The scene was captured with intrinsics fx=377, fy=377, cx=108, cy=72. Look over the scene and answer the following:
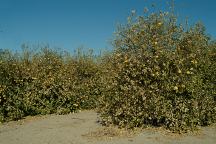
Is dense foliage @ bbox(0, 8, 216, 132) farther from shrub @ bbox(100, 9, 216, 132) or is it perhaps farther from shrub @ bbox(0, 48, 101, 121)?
shrub @ bbox(0, 48, 101, 121)

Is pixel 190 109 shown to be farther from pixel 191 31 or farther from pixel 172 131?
pixel 191 31

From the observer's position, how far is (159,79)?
1027 centimetres

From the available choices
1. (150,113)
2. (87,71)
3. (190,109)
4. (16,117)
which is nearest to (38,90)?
(16,117)

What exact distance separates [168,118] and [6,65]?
645 cm

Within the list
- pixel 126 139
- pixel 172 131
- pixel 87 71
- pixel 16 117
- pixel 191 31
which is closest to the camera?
pixel 126 139

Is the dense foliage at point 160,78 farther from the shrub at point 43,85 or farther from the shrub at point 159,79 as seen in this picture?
the shrub at point 43,85

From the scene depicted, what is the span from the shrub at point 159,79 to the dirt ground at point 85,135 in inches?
17.2

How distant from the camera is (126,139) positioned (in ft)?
31.1

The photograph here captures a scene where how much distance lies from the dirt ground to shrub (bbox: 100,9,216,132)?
17.2 inches

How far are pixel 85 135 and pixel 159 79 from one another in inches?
98.7

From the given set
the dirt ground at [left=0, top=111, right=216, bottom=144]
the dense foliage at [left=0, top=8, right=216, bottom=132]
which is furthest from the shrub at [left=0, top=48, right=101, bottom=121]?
the dense foliage at [left=0, top=8, right=216, bottom=132]

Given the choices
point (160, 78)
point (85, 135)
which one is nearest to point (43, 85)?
point (85, 135)

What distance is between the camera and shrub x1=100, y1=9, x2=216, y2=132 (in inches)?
400

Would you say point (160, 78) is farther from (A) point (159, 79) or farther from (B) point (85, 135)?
(B) point (85, 135)
